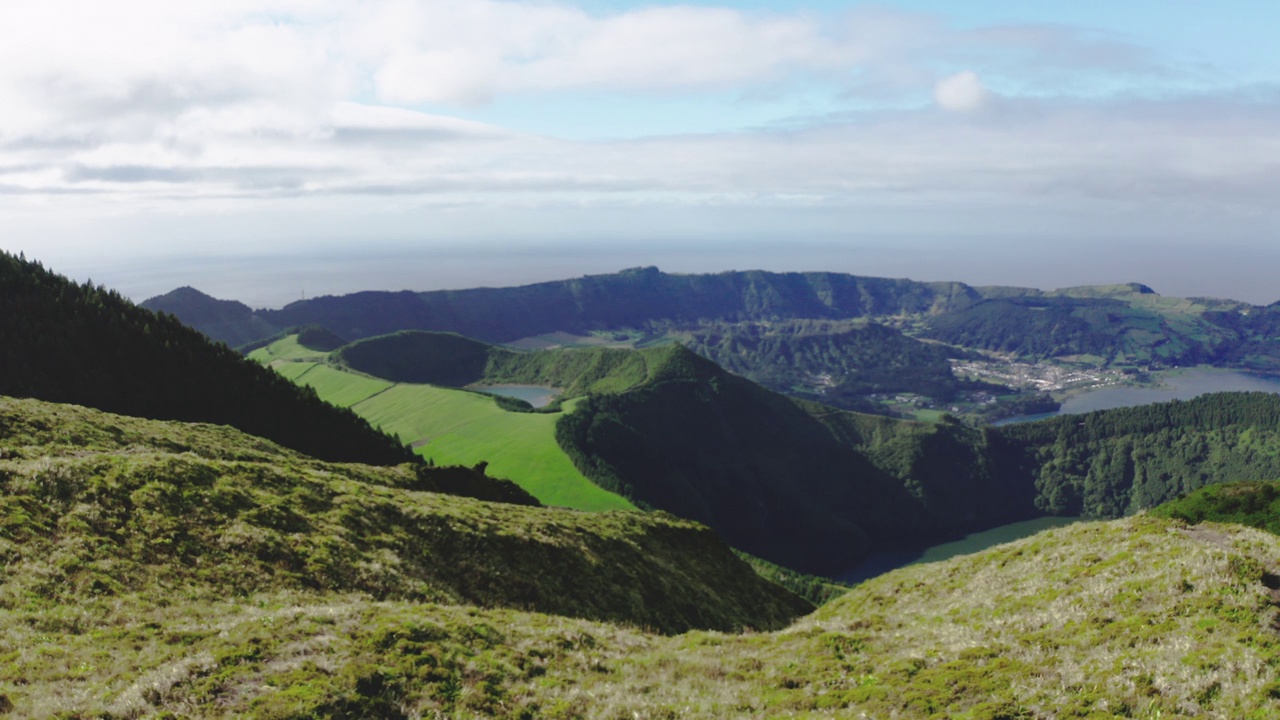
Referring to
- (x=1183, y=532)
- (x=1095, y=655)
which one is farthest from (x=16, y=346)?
(x=1183, y=532)

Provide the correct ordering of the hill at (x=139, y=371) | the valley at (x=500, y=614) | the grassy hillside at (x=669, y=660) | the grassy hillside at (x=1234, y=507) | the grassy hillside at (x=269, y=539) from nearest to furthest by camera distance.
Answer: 1. the grassy hillside at (x=669, y=660)
2. the valley at (x=500, y=614)
3. the grassy hillside at (x=269, y=539)
4. the grassy hillside at (x=1234, y=507)
5. the hill at (x=139, y=371)

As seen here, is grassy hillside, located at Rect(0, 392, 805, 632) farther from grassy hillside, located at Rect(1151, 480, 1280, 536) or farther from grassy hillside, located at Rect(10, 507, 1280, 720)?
grassy hillside, located at Rect(1151, 480, 1280, 536)

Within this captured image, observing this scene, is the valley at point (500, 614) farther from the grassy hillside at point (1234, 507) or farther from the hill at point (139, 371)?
the hill at point (139, 371)

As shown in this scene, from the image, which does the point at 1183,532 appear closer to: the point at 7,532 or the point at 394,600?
the point at 394,600

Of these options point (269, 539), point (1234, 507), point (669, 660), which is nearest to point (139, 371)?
point (269, 539)

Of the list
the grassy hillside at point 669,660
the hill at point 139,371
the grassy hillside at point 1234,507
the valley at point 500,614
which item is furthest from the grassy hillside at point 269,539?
the hill at point 139,371

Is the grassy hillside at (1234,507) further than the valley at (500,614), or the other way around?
the grassy hillside at (1234,507)

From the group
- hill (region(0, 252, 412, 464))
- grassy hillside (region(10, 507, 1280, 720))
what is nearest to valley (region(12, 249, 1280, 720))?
grassy hillside (region(10, 507, 1280, 720))
